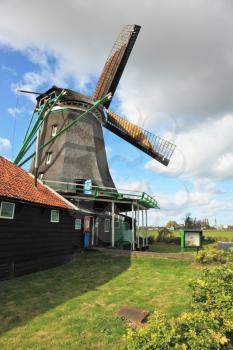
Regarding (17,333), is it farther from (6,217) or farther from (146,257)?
(146,257)

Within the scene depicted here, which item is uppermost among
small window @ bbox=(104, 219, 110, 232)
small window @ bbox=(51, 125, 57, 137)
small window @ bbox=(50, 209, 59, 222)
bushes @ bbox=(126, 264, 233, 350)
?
small window @ bbox=(51, 125, 57, 137)

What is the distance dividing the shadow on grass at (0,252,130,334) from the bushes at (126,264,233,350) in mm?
4992

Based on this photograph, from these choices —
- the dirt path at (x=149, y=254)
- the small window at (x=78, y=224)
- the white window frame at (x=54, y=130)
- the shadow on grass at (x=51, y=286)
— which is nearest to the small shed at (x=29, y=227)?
the shadow on grass at (x=51, y=286)

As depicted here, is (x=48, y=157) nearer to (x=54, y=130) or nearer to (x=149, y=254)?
(x=54, y=130)

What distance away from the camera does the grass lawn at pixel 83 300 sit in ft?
24.9

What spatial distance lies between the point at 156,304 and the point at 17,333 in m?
4.89

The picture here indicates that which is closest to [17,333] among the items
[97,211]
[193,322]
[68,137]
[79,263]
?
[193,322]

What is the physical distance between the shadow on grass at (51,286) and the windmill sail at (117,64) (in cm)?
1968

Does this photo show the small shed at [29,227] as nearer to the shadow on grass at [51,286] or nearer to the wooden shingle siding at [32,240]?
the wooden shingle siding at [32,240]

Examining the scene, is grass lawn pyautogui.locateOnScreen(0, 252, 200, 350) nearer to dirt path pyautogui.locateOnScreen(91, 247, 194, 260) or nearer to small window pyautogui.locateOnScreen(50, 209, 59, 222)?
dirt path pyautogui.locateOnScreen(91, 247, 194, 260)

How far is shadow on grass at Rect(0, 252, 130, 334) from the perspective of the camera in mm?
9523

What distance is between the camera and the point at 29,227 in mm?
15953

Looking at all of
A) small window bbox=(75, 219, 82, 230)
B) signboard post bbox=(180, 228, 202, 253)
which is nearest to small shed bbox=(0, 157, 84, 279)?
small window bbox=(75, 219, 82, 230)

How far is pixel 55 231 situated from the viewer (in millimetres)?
18781
